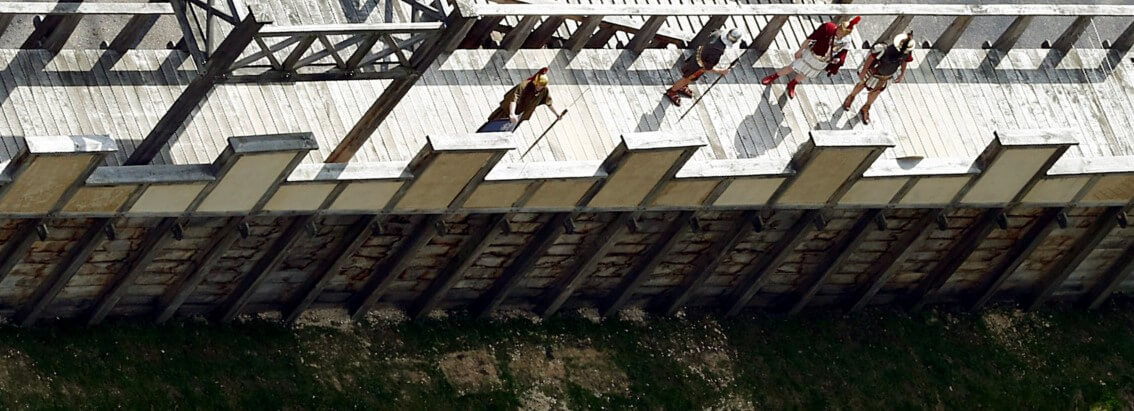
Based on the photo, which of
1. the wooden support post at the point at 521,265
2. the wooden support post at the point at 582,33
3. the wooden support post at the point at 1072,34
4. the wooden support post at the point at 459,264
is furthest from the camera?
the wooden support post at the point at 1072,34

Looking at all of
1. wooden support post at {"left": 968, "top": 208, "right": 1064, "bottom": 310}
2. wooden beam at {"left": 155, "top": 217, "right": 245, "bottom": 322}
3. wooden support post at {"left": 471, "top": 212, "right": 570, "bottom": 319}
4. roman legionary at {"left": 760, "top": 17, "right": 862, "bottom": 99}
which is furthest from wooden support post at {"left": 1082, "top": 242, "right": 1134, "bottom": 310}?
wooden beam at {"left": 155, "top": 217, "right": 245, "bottom": 322}

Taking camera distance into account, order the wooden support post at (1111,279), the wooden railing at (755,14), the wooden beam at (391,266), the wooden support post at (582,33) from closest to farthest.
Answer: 1. the wooden railing at (755,14)
2. the wooden beam at (391,266)
3. the wooden support post at (582,33)
4. the wooden support post at (1111,279)

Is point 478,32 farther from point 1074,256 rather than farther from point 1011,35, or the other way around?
point 1074,256

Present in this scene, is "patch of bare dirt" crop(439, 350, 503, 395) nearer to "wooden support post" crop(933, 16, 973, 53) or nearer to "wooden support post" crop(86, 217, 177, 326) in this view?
"wooden support post" crop(86, 217, 177, 326)

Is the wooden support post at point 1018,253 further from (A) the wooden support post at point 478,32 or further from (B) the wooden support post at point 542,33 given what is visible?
(A) the wooden support post at point 478,32

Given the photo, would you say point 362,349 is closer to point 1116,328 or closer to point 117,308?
point 117,308

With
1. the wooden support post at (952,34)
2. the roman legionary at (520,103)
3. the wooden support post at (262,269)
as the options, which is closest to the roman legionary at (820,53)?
the wooden support post at (952,34)
